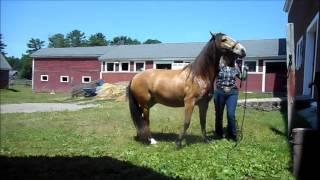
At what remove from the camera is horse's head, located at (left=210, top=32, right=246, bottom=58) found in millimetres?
7637

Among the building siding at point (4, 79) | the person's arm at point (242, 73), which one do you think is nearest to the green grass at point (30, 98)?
the building siding at point (4, 79)

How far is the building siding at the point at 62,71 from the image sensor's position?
4675 centimetres

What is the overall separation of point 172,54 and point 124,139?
32.0m

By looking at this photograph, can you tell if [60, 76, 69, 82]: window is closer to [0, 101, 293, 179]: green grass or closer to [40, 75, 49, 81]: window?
[40, 75, 49, 81]: window

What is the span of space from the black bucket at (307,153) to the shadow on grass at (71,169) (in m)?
1.69

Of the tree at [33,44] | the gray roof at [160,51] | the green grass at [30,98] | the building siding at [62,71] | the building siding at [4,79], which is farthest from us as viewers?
the tree at [33,44]

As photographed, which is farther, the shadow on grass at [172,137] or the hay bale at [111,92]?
the hay bale at [111,92]

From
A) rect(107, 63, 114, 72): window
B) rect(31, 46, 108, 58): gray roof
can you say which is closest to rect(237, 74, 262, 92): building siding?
rect(107, 63, 114, 72): window

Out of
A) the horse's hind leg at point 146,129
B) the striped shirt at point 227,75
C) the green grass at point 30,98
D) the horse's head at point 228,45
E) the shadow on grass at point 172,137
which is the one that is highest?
the horse's head at point 228,45

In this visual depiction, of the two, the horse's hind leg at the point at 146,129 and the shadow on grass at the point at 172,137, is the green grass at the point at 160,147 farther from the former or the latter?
the horse's hind leg at the point at 146,129

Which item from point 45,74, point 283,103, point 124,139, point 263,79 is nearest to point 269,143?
point 124,139

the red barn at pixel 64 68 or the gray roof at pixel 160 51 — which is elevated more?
the gray roof at pixel 160 51

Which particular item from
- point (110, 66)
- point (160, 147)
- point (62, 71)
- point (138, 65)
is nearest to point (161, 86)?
point (160, 147)

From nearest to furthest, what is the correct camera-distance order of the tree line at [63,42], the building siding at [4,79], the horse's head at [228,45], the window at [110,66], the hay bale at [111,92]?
the horse's head at [228,45] < the hay bale at [111,92] < the window at [110,66] < the building siding at [4,79] < the tree line at [63,42]
